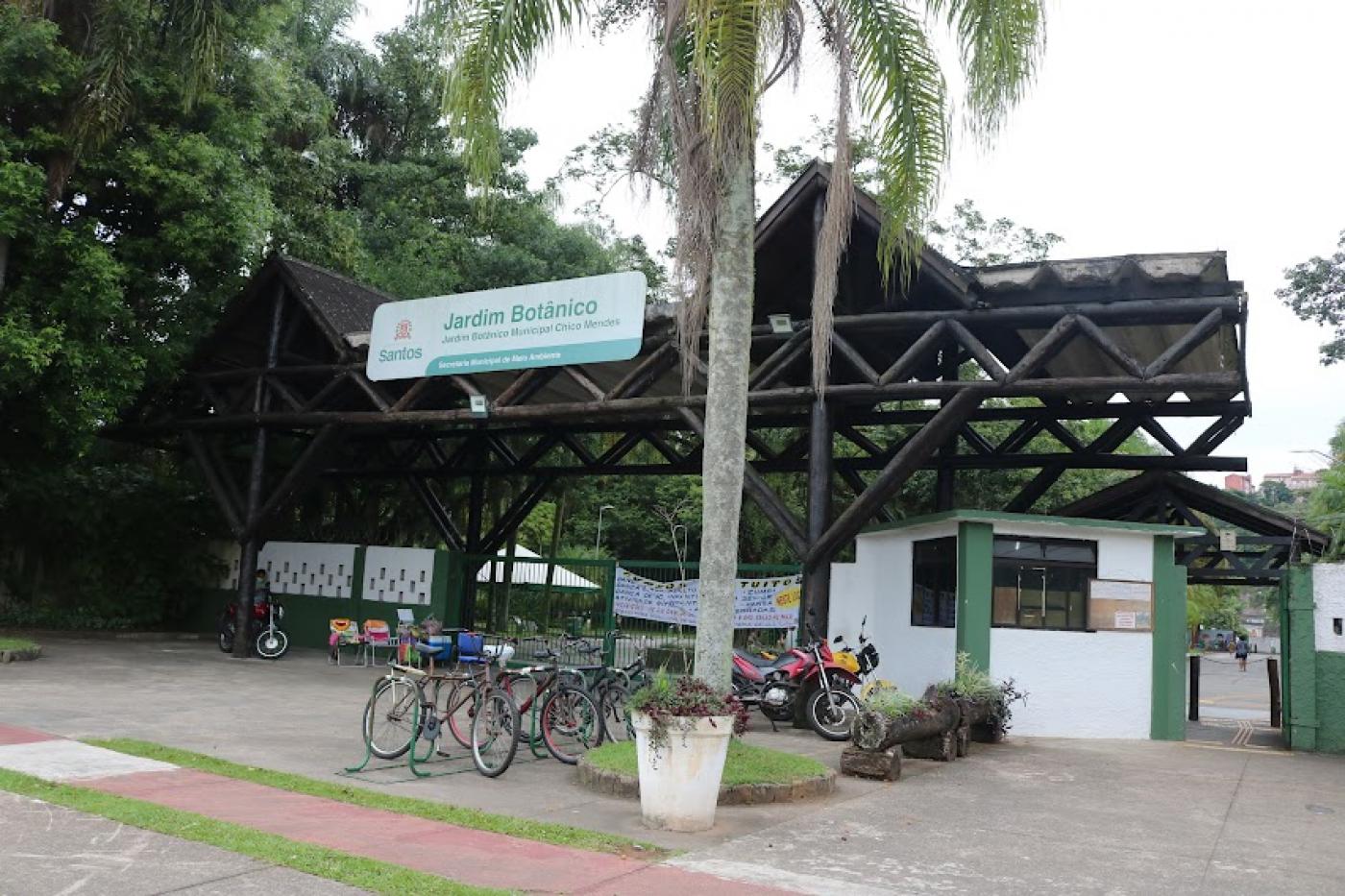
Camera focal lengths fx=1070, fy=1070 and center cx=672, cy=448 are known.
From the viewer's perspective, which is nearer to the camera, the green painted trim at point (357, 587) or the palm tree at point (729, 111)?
the palm tree at point (729, 111)

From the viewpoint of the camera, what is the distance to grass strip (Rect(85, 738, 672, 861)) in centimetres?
649

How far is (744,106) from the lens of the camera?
8.48 meters

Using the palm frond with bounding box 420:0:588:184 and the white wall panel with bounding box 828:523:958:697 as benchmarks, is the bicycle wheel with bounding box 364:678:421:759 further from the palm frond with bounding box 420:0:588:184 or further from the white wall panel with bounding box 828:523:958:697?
the white wall panel with bounding box 828:523:958:697

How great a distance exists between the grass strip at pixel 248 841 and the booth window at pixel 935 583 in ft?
26.8

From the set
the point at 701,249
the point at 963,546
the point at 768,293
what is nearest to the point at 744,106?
the point at 701,249

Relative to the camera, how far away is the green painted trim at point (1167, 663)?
1241cm

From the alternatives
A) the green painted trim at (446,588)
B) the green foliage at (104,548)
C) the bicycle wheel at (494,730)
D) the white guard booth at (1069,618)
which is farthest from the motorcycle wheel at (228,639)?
the white guard booth at (1069,618)

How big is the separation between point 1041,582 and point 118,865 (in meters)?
9.96

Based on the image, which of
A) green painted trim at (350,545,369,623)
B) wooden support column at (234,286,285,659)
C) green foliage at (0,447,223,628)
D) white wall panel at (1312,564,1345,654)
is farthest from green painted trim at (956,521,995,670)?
green foliage at (0,447,223,628)

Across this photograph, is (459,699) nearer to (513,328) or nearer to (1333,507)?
(513,328)

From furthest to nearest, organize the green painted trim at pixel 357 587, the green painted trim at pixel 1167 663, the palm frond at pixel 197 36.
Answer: the green painted trim at pixel 357 587
the palm frond at pixel 197 36
the green painted trim at pixel 1167 663

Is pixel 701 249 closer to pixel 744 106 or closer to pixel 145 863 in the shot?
pixel 744 106

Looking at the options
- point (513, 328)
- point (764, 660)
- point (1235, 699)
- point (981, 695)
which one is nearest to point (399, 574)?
point (513, 328)

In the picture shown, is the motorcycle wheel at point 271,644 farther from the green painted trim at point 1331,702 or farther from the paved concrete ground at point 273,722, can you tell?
the green painted trim at point 1331,702
